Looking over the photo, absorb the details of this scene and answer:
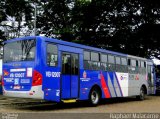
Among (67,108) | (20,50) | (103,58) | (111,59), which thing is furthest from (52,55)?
(111,59)

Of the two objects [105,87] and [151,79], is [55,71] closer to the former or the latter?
[105,87]

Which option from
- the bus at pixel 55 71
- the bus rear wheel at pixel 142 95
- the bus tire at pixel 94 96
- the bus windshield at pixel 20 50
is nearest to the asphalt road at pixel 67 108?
the bus tire at pixel 94 96

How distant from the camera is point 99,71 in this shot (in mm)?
19922

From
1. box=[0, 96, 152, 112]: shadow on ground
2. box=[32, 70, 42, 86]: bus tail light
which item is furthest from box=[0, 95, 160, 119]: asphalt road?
box=[32, 70, 42, 86]: bus tail light

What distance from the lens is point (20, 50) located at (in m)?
16.7

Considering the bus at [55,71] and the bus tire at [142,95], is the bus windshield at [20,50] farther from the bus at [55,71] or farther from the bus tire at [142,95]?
the bus tire at [142,95]

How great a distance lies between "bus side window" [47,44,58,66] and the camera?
16253mm

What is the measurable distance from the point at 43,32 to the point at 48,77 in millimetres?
21210

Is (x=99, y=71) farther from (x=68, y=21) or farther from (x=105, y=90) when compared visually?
(x=68, y=21)

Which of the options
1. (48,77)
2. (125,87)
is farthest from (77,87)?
(125,87)

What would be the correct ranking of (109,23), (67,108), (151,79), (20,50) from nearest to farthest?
1. (20,50)
2. (67,108)
3. (151,79)
4. (109,23)

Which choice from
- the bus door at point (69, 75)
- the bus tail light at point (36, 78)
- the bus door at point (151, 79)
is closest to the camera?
the bus tail light at point (36, 78)

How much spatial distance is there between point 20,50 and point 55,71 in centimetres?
176

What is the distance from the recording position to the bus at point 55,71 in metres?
15.9
